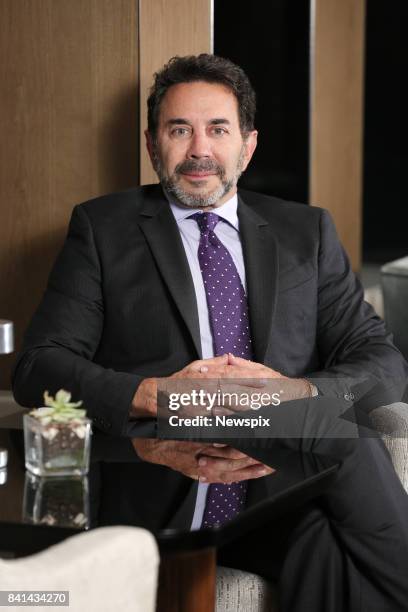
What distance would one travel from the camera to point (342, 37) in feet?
21.5

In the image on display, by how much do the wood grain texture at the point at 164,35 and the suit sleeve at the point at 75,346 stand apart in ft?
1.61

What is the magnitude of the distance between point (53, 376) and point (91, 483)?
74 cm

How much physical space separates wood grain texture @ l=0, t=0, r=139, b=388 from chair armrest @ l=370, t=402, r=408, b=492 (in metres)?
1.20

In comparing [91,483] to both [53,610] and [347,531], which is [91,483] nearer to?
[347,531]

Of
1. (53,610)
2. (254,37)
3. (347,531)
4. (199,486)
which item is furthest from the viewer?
(254,37)

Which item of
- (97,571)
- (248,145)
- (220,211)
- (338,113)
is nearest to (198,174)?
(220,211)

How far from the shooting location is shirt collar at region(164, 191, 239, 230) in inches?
115

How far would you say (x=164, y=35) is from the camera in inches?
128

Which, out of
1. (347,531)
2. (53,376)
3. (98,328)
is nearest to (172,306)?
(98,328)

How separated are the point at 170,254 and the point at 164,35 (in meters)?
0.86

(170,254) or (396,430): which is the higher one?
(170,254)

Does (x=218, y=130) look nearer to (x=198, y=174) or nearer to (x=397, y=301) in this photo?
(x=198, y=174)

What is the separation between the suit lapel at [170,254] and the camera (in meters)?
2.71

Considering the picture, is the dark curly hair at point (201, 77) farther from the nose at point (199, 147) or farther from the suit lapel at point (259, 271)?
the suit lapel at point (259, 271)
